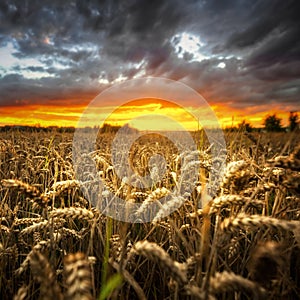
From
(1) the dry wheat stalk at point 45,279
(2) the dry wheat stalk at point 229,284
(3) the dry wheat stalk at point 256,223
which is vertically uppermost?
(3) the dry wheat stalk at point 256,223

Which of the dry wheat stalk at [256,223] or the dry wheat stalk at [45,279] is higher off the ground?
the dry wheat stalk at [256,223]

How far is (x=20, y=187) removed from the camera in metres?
1.21

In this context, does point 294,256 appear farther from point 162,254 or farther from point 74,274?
point 74,274

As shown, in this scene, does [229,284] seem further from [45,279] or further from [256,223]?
[45,279]

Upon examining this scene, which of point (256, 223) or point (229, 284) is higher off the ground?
point (256, 223)

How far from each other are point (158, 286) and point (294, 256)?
1.27m

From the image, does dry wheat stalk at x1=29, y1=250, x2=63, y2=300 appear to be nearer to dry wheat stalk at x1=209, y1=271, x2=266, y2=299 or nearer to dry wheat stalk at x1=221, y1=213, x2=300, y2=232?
dry wheat stalk at x1=209, y1=271, x2=266, y2=299

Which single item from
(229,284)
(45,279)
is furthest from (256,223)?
(45,279)

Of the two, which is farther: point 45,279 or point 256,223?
point 256,223

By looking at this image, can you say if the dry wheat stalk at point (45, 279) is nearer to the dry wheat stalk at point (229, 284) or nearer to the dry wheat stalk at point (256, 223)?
the dry wheat stalk at point (229, 284)

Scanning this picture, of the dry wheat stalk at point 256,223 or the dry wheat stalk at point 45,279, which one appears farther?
the dry wheat stalk at point 256,223

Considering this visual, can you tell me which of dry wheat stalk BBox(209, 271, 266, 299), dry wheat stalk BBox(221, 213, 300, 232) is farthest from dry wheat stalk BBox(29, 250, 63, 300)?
dry wheat stalk BBox(221, 213, 300, 232)

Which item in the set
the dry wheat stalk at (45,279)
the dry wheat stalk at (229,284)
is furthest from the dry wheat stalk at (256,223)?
the dry wheat stalk at (45,279)

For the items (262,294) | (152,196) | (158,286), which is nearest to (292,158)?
(262,294)
